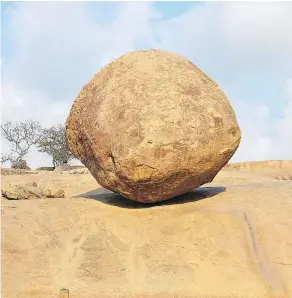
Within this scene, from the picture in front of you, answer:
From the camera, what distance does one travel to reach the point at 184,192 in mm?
5789

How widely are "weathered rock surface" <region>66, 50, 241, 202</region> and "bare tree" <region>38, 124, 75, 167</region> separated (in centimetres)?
2067

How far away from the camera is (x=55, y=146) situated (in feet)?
87.1

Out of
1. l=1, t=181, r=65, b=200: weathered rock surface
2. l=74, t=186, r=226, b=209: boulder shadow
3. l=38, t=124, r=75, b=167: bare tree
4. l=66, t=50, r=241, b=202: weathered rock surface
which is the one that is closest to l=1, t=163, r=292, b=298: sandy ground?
l=74, t=186, r=226, b=209: boulder shadow

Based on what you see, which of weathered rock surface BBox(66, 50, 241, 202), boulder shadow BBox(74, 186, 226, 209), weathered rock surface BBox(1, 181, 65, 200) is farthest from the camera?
weathered rock surface BBox(1, 181, 65, 200)

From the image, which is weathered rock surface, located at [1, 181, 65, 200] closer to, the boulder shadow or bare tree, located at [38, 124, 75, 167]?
the boulder shadow

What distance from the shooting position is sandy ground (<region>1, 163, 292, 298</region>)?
4.36 m

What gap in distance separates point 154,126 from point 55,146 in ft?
72.0

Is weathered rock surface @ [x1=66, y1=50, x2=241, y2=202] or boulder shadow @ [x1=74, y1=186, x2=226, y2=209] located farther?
boulder shadow @ [x1=74, y1=186, x2=226, y2=209]

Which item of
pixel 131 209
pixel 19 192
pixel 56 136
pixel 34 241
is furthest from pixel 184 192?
pixel 56 136

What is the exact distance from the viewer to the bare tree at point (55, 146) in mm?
26266

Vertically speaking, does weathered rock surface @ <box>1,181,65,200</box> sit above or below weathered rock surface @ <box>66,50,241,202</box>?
below

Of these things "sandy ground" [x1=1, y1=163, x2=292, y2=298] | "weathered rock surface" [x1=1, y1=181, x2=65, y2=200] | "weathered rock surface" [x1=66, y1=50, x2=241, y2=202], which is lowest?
"sandy ground" [x1=1, y1=163, x2=292, y2=298]

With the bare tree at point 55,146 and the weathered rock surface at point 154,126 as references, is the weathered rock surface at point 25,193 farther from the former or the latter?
the bare tree at point 55,146

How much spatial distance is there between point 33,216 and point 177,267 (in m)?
1.83
